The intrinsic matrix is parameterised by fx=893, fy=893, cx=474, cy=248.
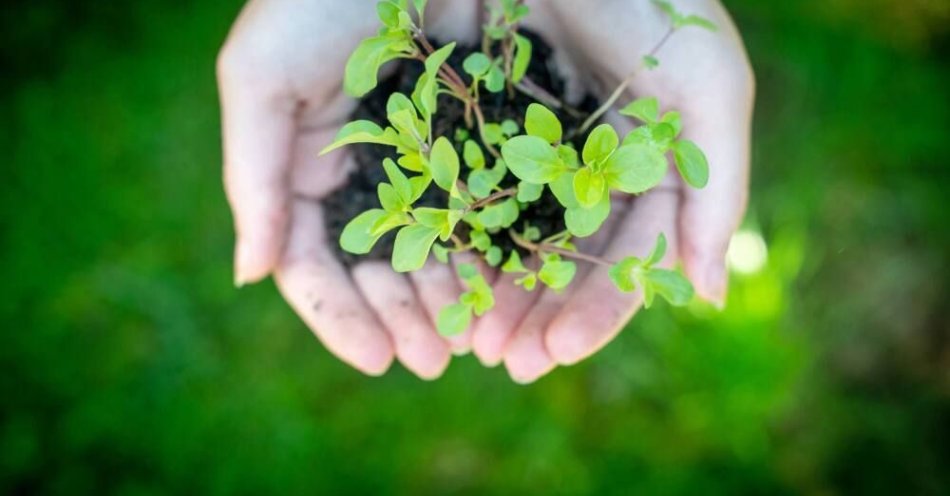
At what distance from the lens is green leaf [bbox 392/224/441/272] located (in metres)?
0.82

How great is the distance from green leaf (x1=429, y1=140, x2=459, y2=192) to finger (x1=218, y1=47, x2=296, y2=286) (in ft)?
1.39

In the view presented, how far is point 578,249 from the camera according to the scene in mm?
1231

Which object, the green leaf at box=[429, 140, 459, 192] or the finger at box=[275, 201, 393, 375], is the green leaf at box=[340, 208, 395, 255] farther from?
the finger at box=[275, 201, 393, 375]

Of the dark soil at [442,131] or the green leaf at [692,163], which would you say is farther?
the dark soil at [442,131]

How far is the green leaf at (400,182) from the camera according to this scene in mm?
828

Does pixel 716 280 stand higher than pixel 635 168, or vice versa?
pixel 635 168

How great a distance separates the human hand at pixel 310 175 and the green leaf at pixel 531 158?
0.47 meters

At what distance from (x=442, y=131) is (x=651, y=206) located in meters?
0.30

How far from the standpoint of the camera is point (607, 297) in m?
1.17

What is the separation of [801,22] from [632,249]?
0.94 metres

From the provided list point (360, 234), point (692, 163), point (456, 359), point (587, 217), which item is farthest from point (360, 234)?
point (456, 359)

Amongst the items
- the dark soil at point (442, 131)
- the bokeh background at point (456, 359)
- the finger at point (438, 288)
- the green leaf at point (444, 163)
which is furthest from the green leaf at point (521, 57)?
the bokeh background at point (456, 359)

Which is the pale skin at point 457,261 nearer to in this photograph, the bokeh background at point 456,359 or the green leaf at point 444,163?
the green leaf at point 444,163

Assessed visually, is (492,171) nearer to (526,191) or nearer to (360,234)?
(526,191)
